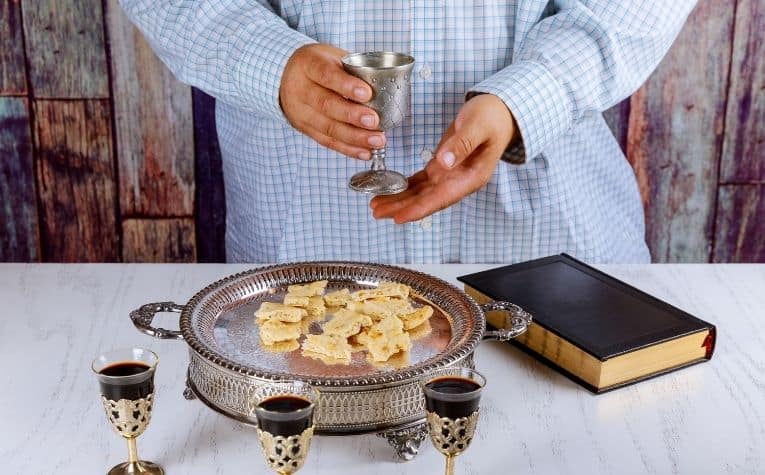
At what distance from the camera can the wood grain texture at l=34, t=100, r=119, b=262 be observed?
2.63 metres

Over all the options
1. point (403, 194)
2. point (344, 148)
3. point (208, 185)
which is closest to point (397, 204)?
point (403, 194)

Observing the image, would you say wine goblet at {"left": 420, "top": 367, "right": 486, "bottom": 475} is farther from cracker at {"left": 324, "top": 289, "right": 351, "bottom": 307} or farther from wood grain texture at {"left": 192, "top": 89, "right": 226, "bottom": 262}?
wood grain texture at {"left": 192, "top": 89, "right": 226, "bottom": 262}

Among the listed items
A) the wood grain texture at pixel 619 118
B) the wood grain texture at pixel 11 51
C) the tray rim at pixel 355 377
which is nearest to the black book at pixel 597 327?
the tray rim at pixel 355 377

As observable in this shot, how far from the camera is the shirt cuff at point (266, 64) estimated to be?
1.80 metres

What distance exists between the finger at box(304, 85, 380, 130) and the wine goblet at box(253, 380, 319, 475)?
61 centimetres

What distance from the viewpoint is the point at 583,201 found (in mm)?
2129

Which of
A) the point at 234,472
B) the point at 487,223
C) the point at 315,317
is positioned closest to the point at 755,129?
the point at 487,223

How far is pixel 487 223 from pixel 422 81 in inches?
13.2

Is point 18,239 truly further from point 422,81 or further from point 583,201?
point 583,201

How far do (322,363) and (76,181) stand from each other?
1.67 m

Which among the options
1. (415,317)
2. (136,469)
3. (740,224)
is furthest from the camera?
(740,224)

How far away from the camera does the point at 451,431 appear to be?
1.09 meters

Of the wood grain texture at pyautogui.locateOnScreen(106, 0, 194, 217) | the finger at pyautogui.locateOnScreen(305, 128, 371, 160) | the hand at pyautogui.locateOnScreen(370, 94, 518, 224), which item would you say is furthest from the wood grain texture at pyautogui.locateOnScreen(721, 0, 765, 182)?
the wood grain texture at pyautogui.locateOnScreen(106, 0, 194, 217)

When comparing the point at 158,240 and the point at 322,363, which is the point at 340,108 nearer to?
the point at 322,363
